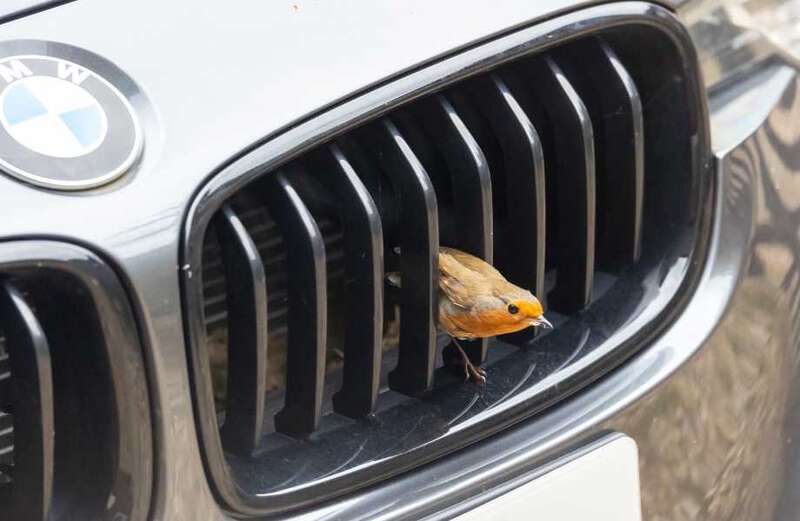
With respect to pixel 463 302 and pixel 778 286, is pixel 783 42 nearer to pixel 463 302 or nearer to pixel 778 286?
pixel 778 286

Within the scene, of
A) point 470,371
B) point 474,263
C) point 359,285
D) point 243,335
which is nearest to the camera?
point 243,335

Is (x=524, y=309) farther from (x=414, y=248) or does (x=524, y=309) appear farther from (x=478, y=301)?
(x=414, y=248)

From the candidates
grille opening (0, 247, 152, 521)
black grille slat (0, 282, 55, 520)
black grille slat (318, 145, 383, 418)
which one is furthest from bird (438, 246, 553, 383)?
black grille slat (0, 282, 55, 520)

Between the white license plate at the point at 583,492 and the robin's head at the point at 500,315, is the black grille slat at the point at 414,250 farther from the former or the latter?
the white license plate at the point at 583,492

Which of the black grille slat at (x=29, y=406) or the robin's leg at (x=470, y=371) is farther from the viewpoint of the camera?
the robin's leg at (x=470, y=371)

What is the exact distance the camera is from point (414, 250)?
2066mm

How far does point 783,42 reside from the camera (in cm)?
264

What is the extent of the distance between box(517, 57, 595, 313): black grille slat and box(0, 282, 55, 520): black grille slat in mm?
978

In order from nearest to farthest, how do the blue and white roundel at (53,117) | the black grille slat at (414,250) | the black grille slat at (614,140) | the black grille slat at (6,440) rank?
1. the blue and white roundel at (53,117)
2. the black grille slat at (6,440)
3. the black grille slat at (414,250)
4. the black grille slat at (614,140)

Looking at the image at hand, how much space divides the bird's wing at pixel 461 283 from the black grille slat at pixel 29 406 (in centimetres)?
64

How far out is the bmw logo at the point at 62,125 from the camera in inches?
69.0

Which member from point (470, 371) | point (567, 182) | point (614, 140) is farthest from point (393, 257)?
point (614, 140)

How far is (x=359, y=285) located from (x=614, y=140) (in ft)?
2.06

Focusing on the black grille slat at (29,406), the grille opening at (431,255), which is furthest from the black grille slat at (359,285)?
the black grille slat at (29,406)
